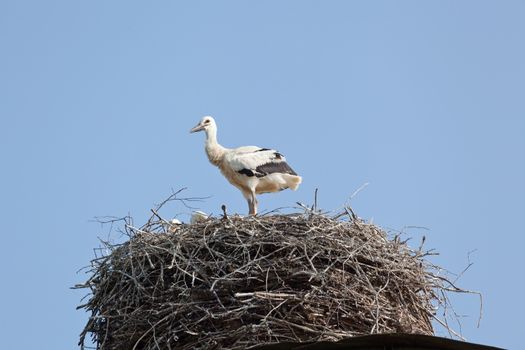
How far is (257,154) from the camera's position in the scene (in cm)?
1588

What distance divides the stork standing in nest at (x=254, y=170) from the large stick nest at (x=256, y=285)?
346cm

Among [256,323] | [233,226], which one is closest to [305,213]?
[233,226]

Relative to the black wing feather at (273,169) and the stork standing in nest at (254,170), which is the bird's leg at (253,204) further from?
the black wing feather at (273,169)

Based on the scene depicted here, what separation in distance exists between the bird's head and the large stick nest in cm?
446

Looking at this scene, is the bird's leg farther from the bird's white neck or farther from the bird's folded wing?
the bird's white neck

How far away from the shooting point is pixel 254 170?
1571 cm

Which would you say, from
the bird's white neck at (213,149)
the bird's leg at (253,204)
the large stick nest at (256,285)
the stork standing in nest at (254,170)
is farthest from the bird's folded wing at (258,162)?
the large stick nest at (256,285)

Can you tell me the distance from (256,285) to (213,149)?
202 inches

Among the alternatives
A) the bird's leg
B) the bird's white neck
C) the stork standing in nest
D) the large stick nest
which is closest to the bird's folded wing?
the stork standing in nest

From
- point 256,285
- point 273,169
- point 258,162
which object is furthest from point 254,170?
point 256,285

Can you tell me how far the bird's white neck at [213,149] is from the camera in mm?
16266

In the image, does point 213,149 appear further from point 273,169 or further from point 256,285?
point 256,285

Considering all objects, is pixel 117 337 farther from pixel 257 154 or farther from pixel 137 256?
pixel 257 154

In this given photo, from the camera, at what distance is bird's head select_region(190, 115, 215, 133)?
16.8 metres
